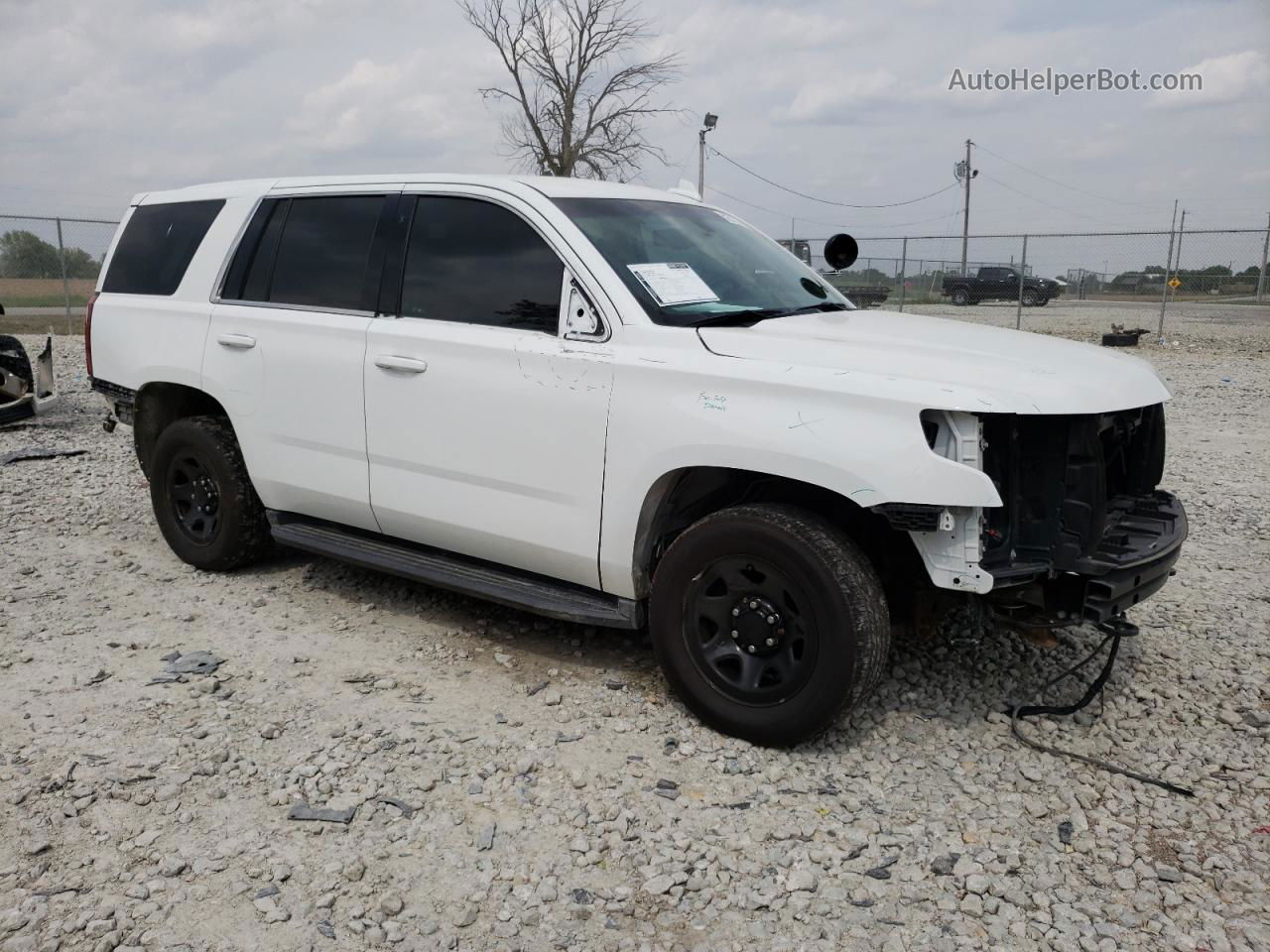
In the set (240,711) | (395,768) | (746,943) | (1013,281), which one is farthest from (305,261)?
(1013,281)

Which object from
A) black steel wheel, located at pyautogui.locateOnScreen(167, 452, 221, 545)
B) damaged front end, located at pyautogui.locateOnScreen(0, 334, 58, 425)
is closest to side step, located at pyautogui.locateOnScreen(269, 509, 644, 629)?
black steel wheel, located at pyautogui.locateOnScreen(167, 452, 221, 545)

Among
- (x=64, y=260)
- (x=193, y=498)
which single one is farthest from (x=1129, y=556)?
(x=64, y=260)

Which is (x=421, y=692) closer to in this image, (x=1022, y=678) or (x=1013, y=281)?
(x=1022, y=678)

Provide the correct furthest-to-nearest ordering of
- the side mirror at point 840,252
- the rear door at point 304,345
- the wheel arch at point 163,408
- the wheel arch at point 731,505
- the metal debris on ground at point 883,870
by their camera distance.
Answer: the side mirror at point 840,252, the wheel arch at point 163,408, the rear door at point 304,345, the wheel arch at point 731,505, the metal debris on ground at point 883,870

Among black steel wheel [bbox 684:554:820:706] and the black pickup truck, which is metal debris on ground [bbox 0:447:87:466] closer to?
black steel wheel [bbox 684:554:820:706]

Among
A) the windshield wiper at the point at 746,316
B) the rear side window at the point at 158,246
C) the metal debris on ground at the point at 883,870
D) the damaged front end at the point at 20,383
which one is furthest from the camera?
the damaged front end at the point at 20,383

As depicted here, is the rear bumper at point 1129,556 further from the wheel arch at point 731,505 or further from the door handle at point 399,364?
the door handle at point 399,364

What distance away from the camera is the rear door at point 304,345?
14.3 ft

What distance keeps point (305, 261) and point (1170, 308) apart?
2602 cm

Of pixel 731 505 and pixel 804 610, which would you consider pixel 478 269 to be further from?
pixel 804 610

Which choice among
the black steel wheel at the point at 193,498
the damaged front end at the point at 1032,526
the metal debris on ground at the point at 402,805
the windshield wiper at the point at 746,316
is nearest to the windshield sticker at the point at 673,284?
the windshield wiper at the point at 746,316

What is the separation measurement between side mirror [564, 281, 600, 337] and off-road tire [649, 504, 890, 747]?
82 cm

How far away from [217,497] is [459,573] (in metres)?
1.73

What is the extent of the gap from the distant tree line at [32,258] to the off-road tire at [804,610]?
18.7m
